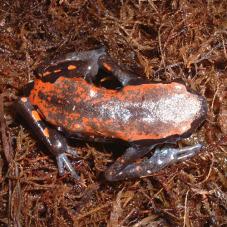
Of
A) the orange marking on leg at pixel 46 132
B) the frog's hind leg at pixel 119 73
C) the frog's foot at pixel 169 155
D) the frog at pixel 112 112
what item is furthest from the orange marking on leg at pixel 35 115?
the frog's foot at pixel 169 155

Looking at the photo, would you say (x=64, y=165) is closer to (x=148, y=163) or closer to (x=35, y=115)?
(x=35, y=115)

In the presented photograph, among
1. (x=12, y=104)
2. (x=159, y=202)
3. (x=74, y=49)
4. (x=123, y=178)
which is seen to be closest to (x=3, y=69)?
(x=12, y=104)

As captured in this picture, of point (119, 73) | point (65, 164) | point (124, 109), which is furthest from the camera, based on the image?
point (65, 164)

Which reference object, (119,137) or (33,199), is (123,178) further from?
(33,199)

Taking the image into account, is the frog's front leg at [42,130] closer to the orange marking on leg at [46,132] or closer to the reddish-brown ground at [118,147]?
the orange marking on leg at [46,132]

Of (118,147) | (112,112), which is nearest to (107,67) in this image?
(112,112)

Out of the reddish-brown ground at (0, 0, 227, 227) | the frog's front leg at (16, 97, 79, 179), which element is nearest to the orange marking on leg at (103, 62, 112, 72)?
the reddish-brown ground at (0, 0, 227, 227)

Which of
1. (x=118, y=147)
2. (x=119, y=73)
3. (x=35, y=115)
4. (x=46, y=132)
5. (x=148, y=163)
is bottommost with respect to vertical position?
(x=148, y=163)
